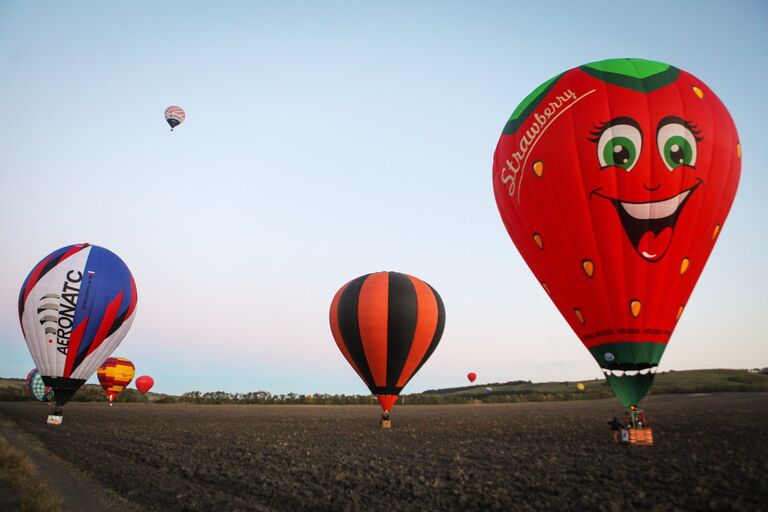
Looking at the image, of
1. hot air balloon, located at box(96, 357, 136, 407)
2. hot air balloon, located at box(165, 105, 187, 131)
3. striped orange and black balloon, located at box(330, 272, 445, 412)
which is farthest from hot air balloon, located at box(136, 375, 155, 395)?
striped orange and black balloon, located at box(330, 272, 445, 412)

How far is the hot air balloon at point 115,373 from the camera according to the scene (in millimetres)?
48125

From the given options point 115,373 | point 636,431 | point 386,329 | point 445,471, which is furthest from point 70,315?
point 115,373

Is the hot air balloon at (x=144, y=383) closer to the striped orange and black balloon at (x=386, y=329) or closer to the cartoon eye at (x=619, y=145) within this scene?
the striped orange and black balloon at (x=386, y=329)

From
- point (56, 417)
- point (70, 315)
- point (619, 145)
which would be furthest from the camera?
point (56, 417)

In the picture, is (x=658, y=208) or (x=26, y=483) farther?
(x=658, y=208)

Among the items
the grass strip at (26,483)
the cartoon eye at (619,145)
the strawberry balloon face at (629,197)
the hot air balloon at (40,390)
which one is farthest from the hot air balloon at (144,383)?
the cartoon eye at (619,145)

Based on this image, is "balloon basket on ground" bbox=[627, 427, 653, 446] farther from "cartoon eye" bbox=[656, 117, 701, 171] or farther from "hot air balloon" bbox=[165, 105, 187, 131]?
"hot air balloon" bbox=[165, 105, 187, 131]

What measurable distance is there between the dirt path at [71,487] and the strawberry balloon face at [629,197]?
38.9 ft

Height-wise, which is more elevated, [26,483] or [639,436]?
[639,436]

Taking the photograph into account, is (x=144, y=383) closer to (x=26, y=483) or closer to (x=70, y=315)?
(x=70, y=315)

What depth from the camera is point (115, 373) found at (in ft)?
158

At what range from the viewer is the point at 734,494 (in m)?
7.63

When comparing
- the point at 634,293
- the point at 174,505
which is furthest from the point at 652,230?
the point at 174,505

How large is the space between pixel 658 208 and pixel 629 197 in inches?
30.0
